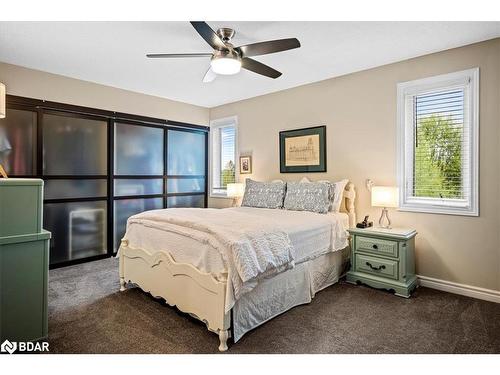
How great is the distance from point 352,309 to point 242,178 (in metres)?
2.97

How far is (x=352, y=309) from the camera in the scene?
2662mm

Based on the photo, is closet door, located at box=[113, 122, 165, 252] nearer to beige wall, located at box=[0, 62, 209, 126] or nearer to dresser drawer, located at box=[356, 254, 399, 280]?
beige wall, located at box=[0, 62, 209, 126]

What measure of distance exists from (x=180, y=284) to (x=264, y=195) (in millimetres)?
1938

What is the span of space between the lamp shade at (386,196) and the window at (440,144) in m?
0.25

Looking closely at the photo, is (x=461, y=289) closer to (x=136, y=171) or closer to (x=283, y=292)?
(x=283, y=292)

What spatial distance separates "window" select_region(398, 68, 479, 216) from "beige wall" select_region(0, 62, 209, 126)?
353 centimetres

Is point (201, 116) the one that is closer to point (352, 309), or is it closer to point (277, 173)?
point (277, 173)

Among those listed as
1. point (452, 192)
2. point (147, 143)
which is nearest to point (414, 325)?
point (452, 192)

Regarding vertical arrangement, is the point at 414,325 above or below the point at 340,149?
below

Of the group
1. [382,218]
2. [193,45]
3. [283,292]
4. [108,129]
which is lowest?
[283,292]

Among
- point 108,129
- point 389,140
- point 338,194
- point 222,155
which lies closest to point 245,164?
point 222,155

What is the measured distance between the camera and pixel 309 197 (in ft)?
11.8

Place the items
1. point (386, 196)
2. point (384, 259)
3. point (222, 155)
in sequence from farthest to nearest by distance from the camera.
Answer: point (222, 155) → point (386, 196) → point (384, 259)

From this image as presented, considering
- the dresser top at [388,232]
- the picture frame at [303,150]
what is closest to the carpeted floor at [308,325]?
the dresser top at [388,232]
